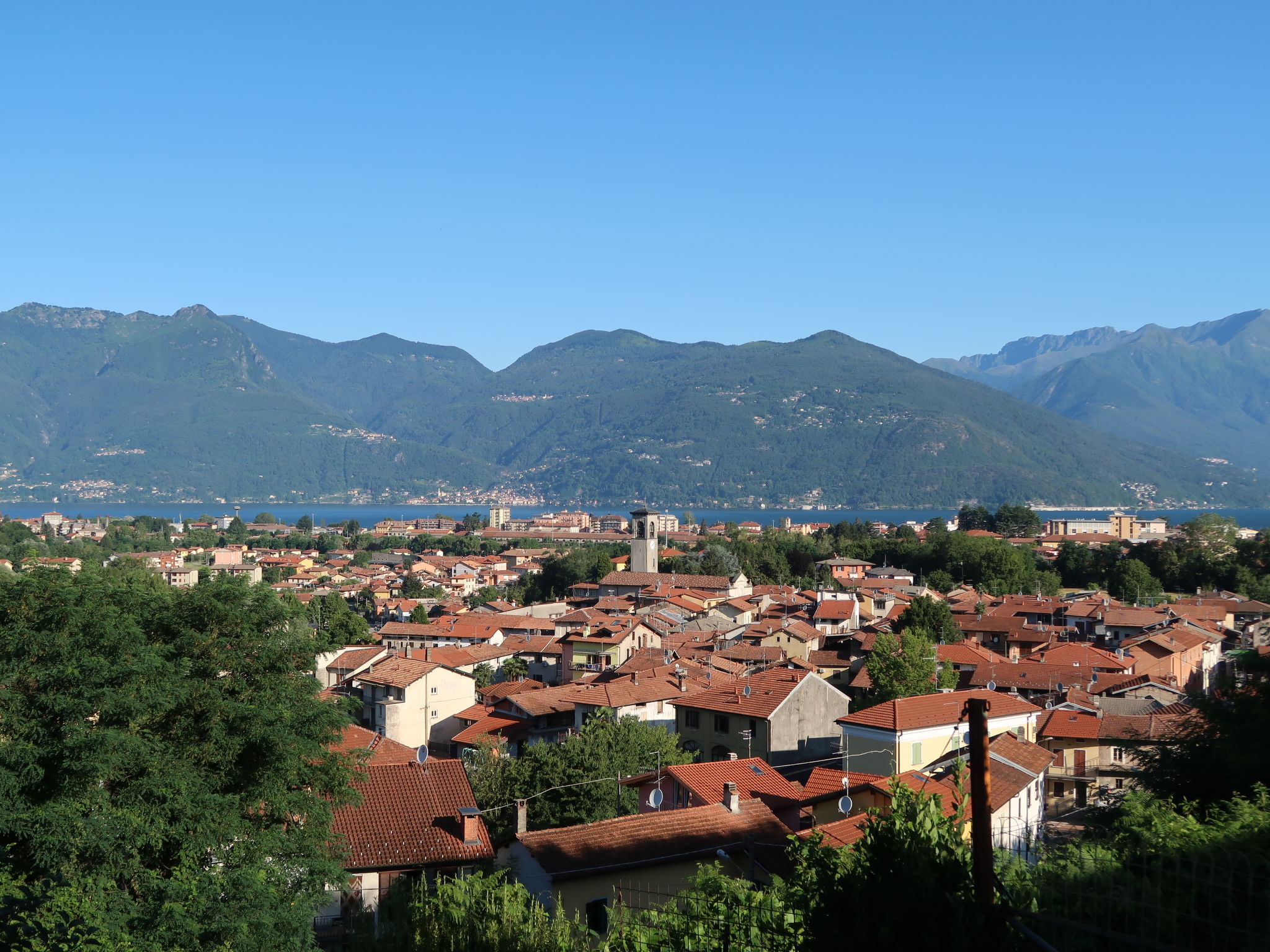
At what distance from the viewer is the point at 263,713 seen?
33.8ft

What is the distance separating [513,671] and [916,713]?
21.1 m

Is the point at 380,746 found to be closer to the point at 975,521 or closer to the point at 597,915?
the point at 597,915

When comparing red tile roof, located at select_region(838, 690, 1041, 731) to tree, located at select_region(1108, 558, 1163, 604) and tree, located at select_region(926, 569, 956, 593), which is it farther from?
tree, located at select_region(926, 569, 956, 593)

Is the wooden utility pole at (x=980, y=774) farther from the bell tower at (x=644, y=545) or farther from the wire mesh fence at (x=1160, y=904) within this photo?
the bell tower at (x=644, y=545)

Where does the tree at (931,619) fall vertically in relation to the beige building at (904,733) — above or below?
below

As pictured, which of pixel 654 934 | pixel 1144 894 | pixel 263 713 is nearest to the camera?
pixel 1144 894

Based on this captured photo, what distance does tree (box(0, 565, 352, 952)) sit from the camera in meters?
8.71

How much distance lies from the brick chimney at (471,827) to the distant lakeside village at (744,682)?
0.03m

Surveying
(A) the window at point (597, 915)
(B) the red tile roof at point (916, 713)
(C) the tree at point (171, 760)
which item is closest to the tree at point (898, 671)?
(B) the red tile roof at point (916, 713)

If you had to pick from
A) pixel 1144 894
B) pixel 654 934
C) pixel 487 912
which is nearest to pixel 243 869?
pixel 487 912

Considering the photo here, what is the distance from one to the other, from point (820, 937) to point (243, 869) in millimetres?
5786

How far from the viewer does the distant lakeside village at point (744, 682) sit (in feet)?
42.7

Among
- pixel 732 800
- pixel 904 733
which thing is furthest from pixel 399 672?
pixel 732 800

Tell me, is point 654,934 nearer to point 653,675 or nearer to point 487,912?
point 487,912
